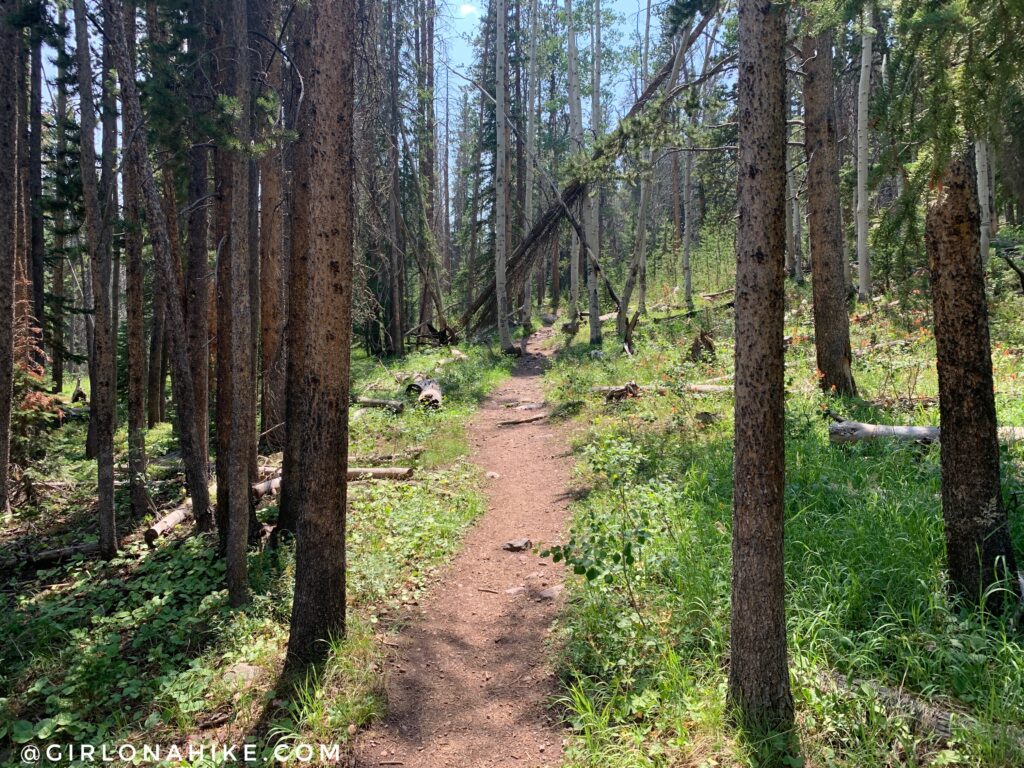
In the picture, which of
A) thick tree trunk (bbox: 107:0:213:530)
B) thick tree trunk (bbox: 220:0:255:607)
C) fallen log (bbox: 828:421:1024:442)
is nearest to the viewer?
thick tree trunk (bbox: 220:0:255:607)

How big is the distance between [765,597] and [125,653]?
4913 mm

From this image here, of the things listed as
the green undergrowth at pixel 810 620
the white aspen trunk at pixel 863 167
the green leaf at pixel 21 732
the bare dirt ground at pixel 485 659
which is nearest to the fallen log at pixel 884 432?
the green undergrowth at pixel 810 620

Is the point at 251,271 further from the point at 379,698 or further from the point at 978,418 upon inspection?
the point at 978,418

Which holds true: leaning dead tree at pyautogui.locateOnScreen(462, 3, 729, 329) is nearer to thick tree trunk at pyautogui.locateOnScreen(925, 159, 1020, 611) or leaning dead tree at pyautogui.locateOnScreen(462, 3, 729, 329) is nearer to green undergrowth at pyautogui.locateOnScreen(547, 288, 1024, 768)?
green undergrowth at pyautogui.locateOnScreen(547, 288, 1024, 768)

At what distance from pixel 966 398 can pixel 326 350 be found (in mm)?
4140

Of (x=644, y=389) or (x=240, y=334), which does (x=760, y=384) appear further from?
(x=644, y=389)

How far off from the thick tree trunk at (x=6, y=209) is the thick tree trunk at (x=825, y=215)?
34.8ft

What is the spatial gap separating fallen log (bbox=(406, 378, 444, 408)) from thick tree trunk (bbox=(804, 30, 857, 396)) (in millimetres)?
7366

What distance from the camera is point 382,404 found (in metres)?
13.0

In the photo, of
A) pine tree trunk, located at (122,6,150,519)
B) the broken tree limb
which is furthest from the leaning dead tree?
the broken tree limb

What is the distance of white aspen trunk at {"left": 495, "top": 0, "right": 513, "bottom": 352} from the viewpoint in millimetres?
17219

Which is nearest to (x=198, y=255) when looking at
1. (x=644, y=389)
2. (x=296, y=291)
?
(x=296, y=291)

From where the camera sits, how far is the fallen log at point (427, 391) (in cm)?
1295

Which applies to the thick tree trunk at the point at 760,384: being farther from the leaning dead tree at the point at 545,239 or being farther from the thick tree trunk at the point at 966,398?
the leaning dead tree at the point at 545,239
